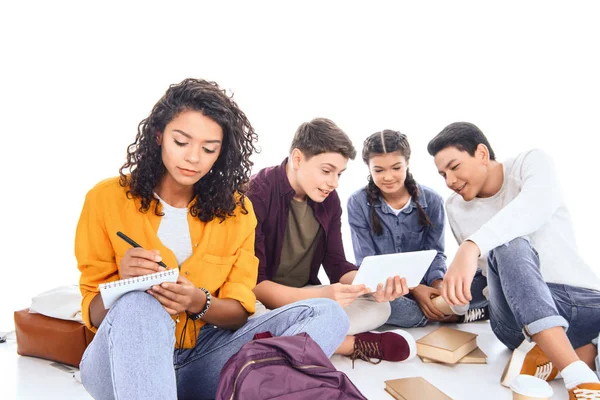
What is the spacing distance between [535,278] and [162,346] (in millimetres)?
1203

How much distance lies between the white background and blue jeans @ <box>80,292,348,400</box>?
168 cm

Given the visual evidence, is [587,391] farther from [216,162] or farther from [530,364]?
[216,162]

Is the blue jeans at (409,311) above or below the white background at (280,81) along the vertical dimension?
below

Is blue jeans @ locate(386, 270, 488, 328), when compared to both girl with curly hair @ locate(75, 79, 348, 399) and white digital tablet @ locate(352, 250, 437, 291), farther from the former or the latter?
girl with curly hair @ locate(75, 79, 348, 399)

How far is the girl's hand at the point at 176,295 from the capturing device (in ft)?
4.40

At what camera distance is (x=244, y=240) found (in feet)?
5.58

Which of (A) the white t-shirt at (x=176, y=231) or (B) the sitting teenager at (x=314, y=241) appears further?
(B) the sitting teenager at (x=314, y=241)

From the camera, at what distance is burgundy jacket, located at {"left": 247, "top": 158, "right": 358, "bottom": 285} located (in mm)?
2295

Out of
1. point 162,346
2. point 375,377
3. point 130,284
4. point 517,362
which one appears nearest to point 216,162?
point 130,284

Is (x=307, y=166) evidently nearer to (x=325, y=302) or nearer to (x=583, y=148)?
(x=325, y=302)


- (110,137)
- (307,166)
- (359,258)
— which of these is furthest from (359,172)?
(110,137)

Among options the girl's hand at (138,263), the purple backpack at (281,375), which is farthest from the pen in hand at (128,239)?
the purple backpack at (281,375)

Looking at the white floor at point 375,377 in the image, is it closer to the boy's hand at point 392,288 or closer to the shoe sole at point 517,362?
the shoe sole at point 517,362

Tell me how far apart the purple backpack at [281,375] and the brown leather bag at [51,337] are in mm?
999
